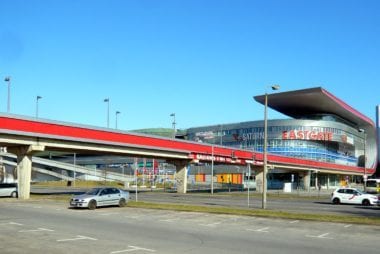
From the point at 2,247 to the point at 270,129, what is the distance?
123 meters

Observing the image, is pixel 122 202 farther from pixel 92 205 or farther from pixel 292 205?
pixel 292 205

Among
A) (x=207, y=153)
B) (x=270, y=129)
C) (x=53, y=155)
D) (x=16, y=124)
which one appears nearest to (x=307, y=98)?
(x=270, y=129)

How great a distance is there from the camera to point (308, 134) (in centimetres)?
13050

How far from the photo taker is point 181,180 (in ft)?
235

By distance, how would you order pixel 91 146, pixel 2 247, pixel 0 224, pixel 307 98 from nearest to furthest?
pixel 2 247, pixel 0 224, pixel 91 146, pixel 307 98

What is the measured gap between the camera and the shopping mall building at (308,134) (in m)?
129

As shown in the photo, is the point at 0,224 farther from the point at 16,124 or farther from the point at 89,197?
the point at 16,124

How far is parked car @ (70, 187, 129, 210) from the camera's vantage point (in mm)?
31859

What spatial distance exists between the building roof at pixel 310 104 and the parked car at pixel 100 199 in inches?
3956

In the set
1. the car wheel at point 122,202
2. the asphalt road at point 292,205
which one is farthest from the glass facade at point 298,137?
the car wheel at point 122,202

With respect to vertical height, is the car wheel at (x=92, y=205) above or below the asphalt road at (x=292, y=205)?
above

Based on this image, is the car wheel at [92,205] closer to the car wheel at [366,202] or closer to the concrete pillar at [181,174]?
the car wheel at [366,202]


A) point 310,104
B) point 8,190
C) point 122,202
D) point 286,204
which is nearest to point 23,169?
point 8,190

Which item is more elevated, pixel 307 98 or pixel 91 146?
pixel 307 98
